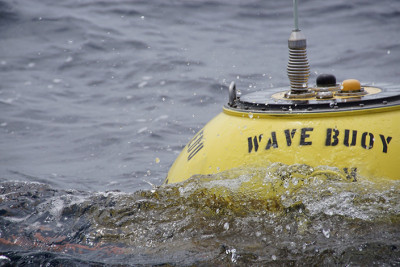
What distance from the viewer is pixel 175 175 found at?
3.90m

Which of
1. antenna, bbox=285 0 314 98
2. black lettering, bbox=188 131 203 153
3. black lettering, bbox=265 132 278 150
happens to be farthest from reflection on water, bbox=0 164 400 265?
antenna, bbox=285 0 314 98

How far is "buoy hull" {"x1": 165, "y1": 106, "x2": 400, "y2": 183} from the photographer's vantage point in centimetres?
316

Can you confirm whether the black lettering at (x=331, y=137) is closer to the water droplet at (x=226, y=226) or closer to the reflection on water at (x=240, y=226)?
the reflection on water at (x=240, y=226)

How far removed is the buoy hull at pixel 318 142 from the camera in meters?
3.16

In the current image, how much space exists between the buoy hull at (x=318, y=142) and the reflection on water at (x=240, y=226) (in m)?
0.06

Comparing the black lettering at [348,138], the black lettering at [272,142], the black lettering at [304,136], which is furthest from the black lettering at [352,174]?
the black lettering at [272,142]

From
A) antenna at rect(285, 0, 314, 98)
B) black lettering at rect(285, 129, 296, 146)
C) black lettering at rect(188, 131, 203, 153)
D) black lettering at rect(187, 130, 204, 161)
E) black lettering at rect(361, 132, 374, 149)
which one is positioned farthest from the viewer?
black lettering at rect(188, 131, 203, 153)

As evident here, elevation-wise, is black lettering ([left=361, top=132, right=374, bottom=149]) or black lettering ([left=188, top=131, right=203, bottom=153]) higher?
black lettering ([left=361, top=132, right=374, bottom=149])

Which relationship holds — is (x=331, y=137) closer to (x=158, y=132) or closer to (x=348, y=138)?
(x=348, y=138)

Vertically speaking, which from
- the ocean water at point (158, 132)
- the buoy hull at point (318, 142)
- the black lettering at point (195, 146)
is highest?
the buoy hull at point (318, 142)

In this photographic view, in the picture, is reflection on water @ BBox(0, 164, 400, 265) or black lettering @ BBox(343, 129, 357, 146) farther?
black lettering @ BBox(343, 129, 357, 146)

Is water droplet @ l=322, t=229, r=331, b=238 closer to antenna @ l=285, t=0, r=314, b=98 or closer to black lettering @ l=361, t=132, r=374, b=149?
black lettering @ l=361, t=132, r=374, b=149

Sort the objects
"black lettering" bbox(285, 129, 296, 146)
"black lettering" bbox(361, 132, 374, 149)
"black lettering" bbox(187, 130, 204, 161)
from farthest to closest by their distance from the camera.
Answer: "black lettering" bbox(187, 130, 204, 161) < "black lettering" bbox(285, 129, 296, 146) < "black lettering" bbox(361, 132, 374, 149)

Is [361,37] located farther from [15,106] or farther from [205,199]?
[205,199]
